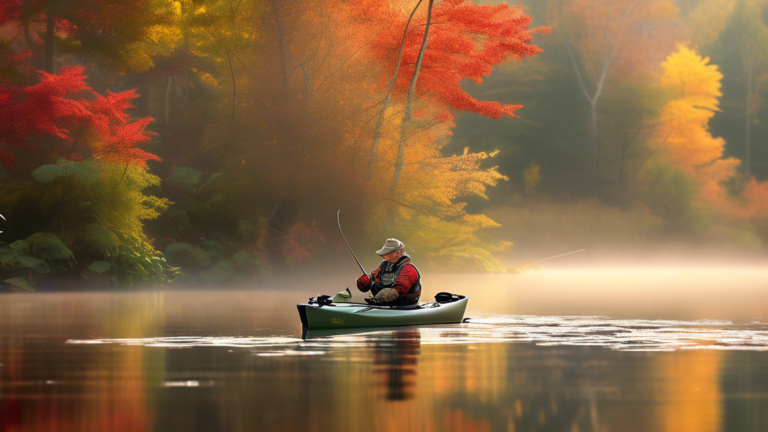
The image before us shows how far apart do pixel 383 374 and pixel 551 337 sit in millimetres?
3931

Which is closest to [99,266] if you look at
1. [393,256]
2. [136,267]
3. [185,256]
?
[136,267]

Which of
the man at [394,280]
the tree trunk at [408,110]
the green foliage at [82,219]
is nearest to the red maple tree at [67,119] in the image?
the green foliage at [82,219]

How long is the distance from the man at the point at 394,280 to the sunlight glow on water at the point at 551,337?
0.44m

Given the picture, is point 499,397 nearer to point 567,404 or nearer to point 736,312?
point 567,404

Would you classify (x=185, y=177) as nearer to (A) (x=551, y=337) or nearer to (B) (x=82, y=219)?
(B) (x=82, y=219)

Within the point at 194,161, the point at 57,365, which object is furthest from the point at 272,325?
the point at 194,161

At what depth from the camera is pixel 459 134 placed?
4728 centimetres

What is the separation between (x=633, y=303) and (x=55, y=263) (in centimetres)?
1234

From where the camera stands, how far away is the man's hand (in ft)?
39.1

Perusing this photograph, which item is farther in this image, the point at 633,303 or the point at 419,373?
the point at 633,303

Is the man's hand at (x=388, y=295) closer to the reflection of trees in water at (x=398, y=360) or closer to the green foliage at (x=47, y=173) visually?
the reflection of trees in water at (x=398, y=360)

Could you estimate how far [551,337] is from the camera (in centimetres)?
1095

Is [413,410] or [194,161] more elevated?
[194,161]

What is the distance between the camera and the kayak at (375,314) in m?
11.0
